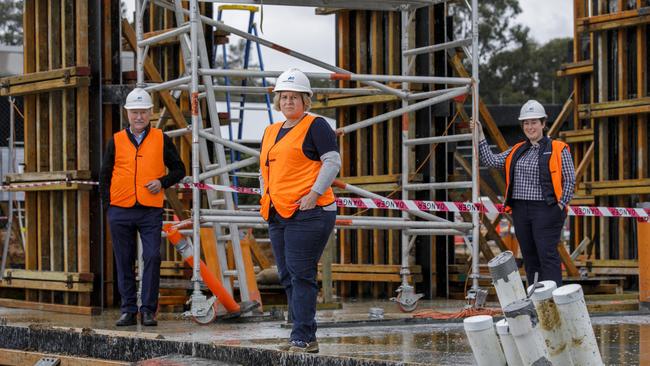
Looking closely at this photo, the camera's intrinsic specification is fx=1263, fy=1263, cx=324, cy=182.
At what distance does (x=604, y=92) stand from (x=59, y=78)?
733cm

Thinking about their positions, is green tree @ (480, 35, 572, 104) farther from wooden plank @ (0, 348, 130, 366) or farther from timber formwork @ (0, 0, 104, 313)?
wooden plank @ (0, 348, 130, 366)

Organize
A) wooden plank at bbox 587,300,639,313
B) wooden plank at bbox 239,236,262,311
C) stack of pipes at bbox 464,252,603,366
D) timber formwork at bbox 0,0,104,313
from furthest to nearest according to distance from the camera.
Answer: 1. timber formwork at bbox 0,0,104,313
2. wooden plank at bbox 587,300,639,313
3. wooden plank at bbox 239,236,262,311
4. stack of pipes at bbox 464,252,603,366

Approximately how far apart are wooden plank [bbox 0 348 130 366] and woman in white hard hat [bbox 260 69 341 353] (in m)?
1.59

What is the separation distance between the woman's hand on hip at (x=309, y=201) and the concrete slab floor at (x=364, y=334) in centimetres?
102

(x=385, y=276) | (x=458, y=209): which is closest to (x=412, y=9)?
(x=458, y=209)

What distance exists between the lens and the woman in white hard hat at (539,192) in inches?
438

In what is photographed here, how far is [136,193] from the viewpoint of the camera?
37.0 ft

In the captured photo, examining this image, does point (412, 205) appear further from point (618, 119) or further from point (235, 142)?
point (618, 119)

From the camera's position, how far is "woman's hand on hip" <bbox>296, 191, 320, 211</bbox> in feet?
27.8

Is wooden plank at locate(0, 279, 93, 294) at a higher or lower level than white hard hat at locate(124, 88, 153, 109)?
lower

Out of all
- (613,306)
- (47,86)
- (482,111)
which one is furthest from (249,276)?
(482,111)

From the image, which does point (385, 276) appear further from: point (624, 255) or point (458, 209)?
point (624, 255)

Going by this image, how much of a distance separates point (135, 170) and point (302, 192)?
10.3 feet

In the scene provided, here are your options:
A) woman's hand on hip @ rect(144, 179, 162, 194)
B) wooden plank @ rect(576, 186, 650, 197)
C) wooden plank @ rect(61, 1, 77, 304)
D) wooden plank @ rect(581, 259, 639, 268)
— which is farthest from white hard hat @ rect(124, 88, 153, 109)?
wooden plank @ rect(581, 259, 639, 268)
